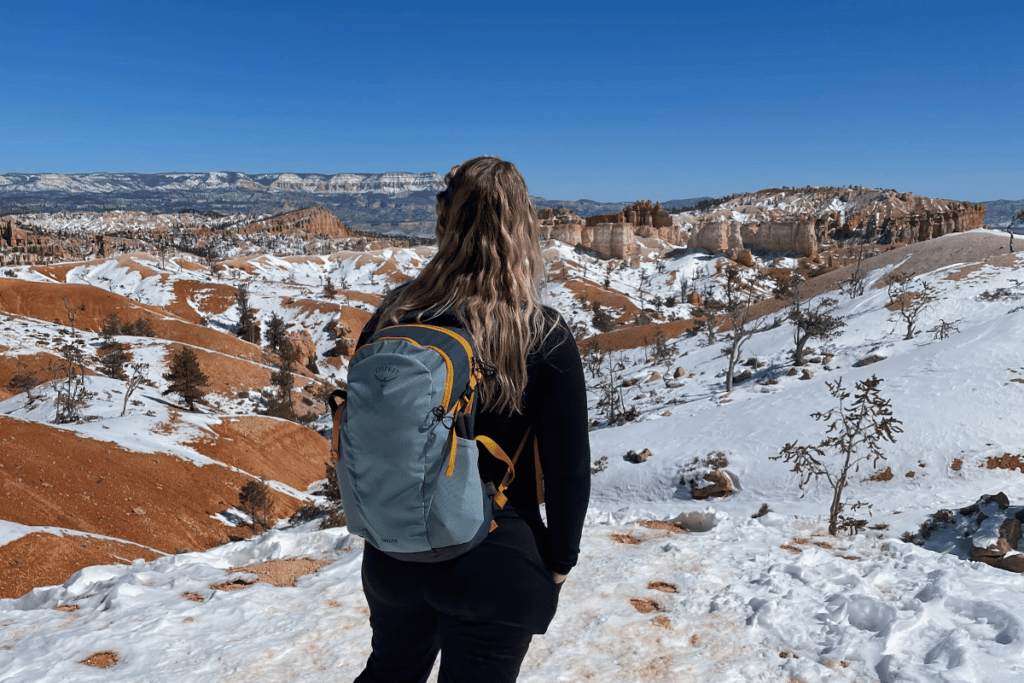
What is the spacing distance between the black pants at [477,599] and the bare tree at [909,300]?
30335 millimetres

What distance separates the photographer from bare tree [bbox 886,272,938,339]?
1115 inches

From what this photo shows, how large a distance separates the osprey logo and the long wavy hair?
0.25 metres

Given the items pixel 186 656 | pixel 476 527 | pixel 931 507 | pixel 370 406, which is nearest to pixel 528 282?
pixel 370 406

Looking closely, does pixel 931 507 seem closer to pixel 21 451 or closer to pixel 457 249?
pixel 457 249

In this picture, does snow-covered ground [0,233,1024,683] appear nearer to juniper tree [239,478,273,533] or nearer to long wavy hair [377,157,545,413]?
long wavy hair [377,157,545,413]

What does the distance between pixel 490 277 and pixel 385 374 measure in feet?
1.49

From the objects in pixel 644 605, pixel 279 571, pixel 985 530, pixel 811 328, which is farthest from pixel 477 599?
pixel 811 328

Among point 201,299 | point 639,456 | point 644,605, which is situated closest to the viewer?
point 644,605

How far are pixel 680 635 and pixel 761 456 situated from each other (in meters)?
14.8

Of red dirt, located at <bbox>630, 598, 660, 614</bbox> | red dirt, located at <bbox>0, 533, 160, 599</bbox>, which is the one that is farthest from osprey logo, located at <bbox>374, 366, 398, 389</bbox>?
red dirt, located at <bbox>0, 533, 160, 599</bbox>

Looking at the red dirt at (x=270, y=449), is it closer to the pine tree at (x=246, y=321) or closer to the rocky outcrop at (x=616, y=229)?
the pine tree at (x=246, y=321)

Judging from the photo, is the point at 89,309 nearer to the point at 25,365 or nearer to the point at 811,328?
the point at 25,365

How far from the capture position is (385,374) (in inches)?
69.7


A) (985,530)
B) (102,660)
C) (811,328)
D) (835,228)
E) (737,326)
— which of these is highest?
(835,228)
